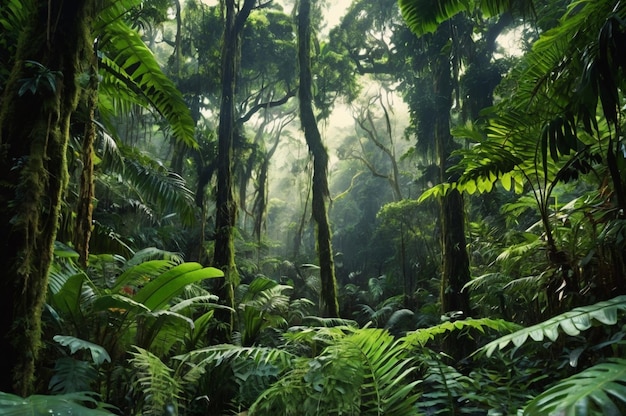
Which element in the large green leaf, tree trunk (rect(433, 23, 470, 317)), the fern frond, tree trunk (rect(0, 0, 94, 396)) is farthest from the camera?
tree trunk (rect(433, 23, 470, 317))

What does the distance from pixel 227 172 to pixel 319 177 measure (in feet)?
5.81

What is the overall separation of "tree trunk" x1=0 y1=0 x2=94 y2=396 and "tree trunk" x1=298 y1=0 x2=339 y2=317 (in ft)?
15.2

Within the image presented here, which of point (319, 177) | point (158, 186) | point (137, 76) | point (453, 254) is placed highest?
point (137, 76)

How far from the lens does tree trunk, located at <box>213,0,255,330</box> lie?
551cm

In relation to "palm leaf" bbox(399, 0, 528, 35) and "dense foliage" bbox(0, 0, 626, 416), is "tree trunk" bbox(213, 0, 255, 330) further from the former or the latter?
"palm leaf" bbox(399, 0, 528, 35)

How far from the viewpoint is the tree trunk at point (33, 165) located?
1896 millimetres

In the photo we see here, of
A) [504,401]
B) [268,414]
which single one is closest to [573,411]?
[504,401]

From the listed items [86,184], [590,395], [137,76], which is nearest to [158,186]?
[137,76]

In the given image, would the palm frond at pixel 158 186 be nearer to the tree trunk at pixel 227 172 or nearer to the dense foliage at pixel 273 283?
the dense foliage at pixel 273 283

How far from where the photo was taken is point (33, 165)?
2.05m

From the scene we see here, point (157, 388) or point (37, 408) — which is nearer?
point (37, 408)

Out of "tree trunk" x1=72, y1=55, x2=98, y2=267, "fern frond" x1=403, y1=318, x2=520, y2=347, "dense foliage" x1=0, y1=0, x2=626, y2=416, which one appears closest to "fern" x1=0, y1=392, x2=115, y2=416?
"dense foliage" x1=0, y1=0, x2=626, y2=416

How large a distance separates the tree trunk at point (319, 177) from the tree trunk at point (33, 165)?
4.62 metres

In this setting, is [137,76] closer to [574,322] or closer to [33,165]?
[33,165]
